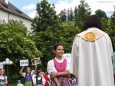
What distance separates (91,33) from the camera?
735 centimetres

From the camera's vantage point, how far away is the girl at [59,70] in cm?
881

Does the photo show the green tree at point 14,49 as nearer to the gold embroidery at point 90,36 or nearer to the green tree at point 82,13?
the green tree at point 82,13

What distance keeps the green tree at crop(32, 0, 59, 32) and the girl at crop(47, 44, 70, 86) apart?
2273 inches

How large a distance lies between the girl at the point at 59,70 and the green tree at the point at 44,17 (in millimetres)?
57736

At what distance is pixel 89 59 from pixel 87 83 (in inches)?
15.5

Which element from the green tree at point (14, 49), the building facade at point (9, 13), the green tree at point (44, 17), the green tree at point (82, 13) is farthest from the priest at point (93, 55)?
the green tree at point (82, 13)

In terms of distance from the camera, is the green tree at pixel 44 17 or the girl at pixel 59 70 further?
the green tree at pixel 44 17

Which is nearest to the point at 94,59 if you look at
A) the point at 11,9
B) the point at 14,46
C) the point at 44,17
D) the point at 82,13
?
the point at 14,46

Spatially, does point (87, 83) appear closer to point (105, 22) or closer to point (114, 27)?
point (114, 27)

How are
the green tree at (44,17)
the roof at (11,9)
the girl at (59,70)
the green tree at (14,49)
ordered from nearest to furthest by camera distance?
the girl at (59,70) < the green tree at (14,49) < the green tree at (44,17) < the roof at (11,9)

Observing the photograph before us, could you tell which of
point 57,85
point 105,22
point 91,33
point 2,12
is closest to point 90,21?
point 91,33

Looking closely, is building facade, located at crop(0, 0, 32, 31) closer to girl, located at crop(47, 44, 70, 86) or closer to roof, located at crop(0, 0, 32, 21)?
roof, located at crop(0, 0, 32, 21)

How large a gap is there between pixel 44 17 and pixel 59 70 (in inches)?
2377

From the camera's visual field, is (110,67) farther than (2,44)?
No
